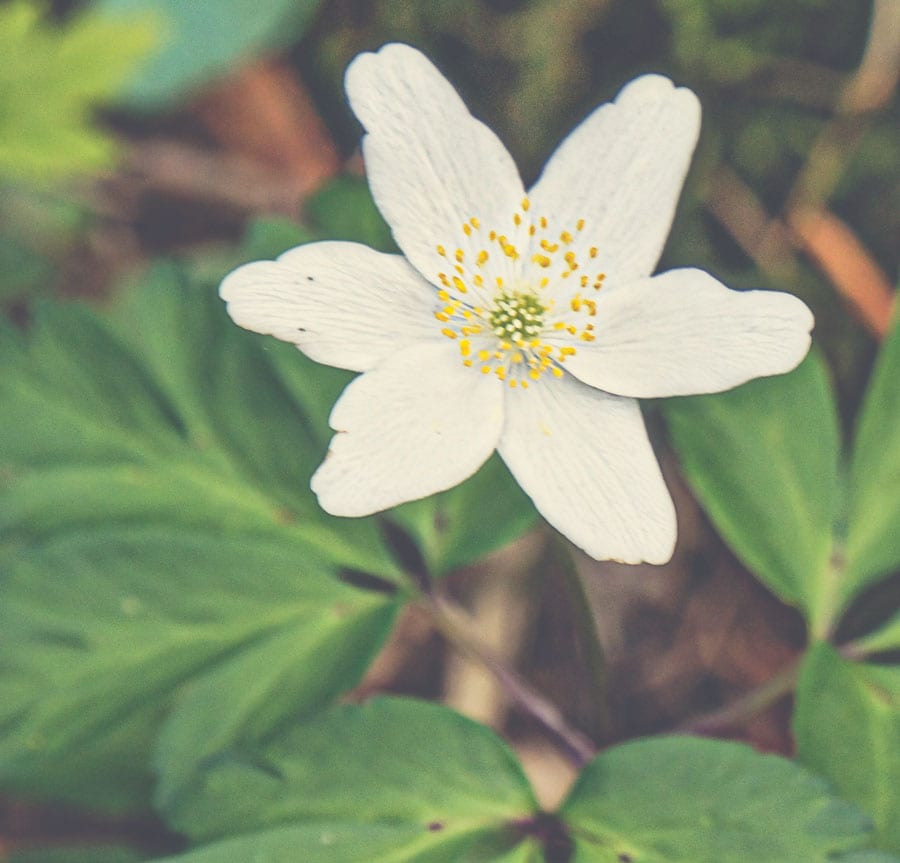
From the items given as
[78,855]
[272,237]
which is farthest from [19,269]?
[78,855]

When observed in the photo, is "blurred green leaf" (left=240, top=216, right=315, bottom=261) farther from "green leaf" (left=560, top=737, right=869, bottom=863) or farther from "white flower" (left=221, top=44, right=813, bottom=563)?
"green leaf" (left=560, top=737, right=869, bottom=863)

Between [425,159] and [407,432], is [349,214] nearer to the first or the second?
[425,159]

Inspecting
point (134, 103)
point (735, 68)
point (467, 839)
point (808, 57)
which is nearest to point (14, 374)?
point (467, 839)

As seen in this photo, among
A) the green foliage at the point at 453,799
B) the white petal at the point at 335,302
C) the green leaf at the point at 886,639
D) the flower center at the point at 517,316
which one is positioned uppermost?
the white petal at the point at 335,302

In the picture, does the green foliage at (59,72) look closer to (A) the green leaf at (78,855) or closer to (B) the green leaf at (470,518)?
(B) the green leaf at (470,518)

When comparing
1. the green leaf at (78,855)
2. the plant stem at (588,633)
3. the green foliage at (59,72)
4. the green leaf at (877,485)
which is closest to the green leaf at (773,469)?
the green leaf at (877,485)
